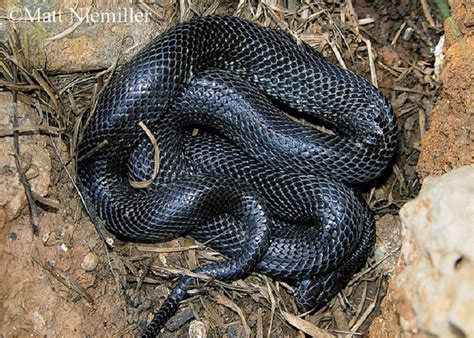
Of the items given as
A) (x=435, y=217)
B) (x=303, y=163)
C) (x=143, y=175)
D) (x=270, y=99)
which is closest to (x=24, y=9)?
(x=143, y=175)

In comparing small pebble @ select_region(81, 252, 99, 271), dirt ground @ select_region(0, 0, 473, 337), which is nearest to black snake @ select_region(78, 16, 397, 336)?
dirt ground @ select_region(0, 0, 473, 337)

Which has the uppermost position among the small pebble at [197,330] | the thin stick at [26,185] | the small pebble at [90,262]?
the thin stick at [26,185]

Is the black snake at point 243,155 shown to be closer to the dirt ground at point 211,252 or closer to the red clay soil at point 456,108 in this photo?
the dirt ground at point 211,252

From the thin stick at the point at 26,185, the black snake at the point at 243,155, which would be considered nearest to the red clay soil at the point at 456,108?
the black snake at the point at 243,155

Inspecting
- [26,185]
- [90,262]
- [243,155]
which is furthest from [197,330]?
[26,185]

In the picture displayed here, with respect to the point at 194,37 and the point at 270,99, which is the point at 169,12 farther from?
the point at 270,99

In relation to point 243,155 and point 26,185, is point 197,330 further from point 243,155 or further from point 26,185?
point 26,185

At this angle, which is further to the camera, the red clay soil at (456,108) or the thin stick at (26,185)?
the thin stick at (26,185)

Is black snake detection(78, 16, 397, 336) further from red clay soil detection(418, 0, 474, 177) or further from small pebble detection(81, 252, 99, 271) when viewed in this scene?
red clay soil detection(418, 0, 474, 177)
